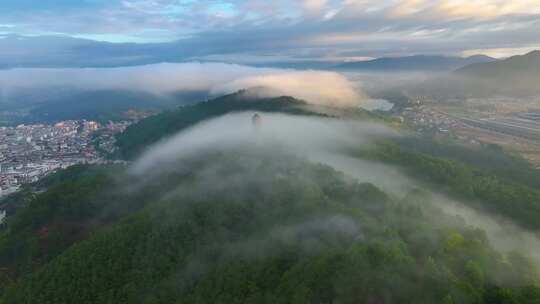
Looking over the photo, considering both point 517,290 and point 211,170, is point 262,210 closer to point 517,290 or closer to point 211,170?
point 211,170

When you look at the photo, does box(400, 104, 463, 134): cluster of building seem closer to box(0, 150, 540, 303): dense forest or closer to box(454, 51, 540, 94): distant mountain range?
box(454, 51, 540, 94): distant mountain range

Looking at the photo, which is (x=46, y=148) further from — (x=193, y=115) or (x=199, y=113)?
(x=199, y=113)

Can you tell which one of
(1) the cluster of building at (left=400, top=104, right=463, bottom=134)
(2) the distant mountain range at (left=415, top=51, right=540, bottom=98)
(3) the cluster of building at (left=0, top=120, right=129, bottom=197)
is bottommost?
(3) the cluster of building at (left=0, top=120, right=129, bottom=197)

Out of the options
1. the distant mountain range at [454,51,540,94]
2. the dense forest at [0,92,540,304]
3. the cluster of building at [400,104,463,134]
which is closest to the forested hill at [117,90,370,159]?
the cluster of building at [400,104,463,134]

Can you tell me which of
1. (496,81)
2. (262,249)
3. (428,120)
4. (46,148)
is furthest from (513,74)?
(46,148)

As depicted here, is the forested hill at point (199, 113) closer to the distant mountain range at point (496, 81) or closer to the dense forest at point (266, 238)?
the dense forest at point (266, 238)

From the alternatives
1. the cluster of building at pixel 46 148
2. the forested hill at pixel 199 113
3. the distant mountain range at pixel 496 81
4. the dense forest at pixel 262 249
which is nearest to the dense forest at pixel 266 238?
the dense forest at pixel 262 249

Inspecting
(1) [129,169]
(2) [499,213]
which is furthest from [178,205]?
(2) [499,213]
